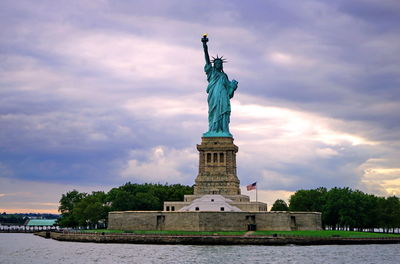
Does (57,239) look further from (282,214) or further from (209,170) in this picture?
(282,214)

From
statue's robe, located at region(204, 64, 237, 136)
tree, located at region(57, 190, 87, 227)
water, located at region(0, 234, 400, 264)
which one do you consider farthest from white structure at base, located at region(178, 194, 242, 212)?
tree, located at region(57, 190, 87, 227)

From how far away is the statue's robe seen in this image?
92.8m

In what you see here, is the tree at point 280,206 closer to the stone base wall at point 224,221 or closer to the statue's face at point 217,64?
the statue's face at point 217,64

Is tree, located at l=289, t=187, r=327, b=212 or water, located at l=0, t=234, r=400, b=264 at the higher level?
tree, located at l=289, t=187, r=327, b=212

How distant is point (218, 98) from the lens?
93.1m

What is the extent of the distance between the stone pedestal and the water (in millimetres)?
20849

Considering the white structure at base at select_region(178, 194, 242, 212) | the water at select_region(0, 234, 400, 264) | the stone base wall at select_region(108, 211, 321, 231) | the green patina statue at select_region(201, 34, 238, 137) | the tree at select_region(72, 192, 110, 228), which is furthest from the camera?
the tree at select_region(72, 192, 110, 228)

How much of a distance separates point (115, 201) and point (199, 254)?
1685 inches

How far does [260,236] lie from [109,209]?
39361mm

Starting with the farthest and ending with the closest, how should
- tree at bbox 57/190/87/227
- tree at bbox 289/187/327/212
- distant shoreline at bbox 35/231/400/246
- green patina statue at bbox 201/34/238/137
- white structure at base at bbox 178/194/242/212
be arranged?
tree at bbox 57/190/87/227 < tree at bbox 289/187/327/212 < green patina statue at bbox 201/34/238/137 < white structure at base at bbox 178/194/242/212 < distant shoreline at bbox 35/231/400/246

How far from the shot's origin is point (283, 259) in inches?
2207

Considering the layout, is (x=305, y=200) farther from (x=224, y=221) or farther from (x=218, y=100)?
(x=224, y=221)

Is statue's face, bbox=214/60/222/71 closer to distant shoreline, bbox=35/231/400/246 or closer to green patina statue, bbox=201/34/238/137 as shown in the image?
green patina statue, bbox=201/34/238/137

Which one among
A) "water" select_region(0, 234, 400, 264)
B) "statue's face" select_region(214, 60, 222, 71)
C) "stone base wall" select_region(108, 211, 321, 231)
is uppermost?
"statue's face" select_region(214, 60, 222, 71)
